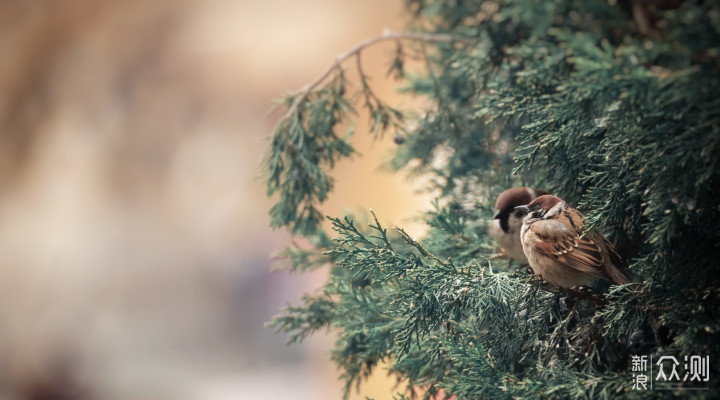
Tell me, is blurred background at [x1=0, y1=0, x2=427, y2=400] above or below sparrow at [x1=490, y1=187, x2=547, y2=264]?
above

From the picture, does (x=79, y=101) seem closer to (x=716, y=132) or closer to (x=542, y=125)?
(x=542, y=125)

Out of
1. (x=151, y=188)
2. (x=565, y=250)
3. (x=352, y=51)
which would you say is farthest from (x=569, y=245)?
(x=151, y=188)

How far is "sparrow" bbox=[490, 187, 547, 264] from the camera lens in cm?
80

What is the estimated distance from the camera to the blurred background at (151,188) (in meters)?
2.09

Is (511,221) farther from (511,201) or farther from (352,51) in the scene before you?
(352,51)

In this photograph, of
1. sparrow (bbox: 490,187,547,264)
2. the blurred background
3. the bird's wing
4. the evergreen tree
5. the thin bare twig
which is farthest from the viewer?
the blurred background

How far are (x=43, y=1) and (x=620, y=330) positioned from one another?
2.23 metres

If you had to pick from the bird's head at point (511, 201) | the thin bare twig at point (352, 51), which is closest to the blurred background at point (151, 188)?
the thin bare twig at point (352, 51)

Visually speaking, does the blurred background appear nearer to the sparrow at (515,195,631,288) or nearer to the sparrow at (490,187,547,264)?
the sparrow at (490,187,547,264)

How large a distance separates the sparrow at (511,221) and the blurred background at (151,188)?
4.15ft

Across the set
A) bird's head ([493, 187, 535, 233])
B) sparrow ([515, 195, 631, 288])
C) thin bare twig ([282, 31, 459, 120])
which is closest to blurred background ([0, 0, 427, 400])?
thin bare twig ([282, 31, 459, 120])

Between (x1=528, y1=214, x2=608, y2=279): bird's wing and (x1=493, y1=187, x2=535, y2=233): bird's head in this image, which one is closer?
(x1=528, y1=214, x2=608, y2=279): bird's wing

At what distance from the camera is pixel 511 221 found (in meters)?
0.80

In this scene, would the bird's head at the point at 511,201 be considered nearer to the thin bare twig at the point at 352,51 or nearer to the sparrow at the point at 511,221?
the sparrow at the point at 511,221
